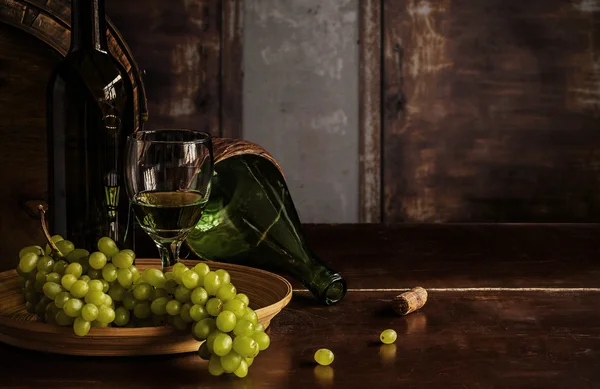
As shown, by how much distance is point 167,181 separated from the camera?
3.04 feet

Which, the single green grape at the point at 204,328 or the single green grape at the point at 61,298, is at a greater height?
the single green grape at the point at 61,298

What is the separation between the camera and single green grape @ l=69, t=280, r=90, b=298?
814 millimetres

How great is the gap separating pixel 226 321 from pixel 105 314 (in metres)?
0.13

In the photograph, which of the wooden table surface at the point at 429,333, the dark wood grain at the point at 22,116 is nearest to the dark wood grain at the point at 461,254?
the wooden table surface at the point at 429,333

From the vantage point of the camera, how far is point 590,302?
3.50 feet

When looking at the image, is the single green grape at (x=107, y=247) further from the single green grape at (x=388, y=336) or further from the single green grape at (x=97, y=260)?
the single green grape at (x=388, y=336)

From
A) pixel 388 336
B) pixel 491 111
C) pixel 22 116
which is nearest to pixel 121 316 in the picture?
pixel 388 336

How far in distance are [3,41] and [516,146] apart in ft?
4.38

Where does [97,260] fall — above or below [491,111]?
below

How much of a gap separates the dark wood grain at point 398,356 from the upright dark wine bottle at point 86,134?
0.88ft

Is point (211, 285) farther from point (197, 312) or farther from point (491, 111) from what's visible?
point (491, 111)

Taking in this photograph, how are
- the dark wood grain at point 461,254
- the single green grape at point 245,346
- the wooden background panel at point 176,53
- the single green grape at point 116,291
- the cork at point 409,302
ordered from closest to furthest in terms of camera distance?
the single green grape at point 245,346 → the single green grape at point 116,291 → the cork at point 409,302 → the dark wood grain at point 461,254 → the wooden background panel at point 176,53

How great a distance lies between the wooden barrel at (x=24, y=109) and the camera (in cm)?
155

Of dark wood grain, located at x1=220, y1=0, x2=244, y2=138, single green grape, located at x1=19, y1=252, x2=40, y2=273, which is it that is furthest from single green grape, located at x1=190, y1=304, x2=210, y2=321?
dark wood grain, located at x1=220, y1=0, x2=244, y2=138
